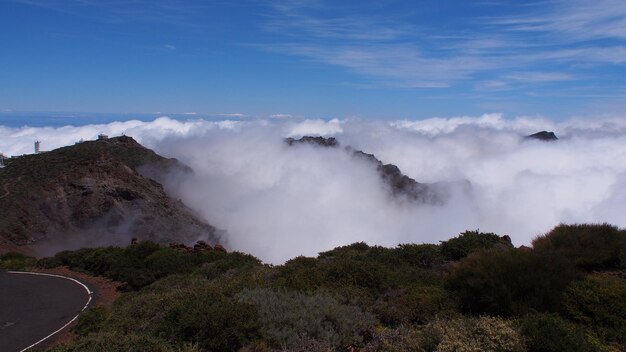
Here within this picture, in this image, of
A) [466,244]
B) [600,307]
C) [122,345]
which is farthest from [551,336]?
[466,244]

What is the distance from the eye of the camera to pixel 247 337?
20.4 feet

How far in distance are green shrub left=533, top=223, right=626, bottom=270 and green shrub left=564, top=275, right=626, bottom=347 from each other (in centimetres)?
214

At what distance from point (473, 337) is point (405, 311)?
1.52 meters

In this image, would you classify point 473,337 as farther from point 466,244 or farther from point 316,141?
point 316,141

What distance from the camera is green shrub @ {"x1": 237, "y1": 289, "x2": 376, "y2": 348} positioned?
20.4 ft

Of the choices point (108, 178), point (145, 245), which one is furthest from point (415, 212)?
A: point (145, 245)

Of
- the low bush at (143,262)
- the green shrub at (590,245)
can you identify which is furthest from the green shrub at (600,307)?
the low bush at (143,262)

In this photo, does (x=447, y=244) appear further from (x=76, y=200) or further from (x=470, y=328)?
(x=76, y=200)

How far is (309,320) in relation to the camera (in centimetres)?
658

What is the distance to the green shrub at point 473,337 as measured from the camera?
5.42 m

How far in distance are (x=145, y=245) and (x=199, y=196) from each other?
45.6 metres

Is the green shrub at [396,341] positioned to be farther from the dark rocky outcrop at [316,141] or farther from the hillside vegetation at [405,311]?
the dark rocky outcrop at [316,141]

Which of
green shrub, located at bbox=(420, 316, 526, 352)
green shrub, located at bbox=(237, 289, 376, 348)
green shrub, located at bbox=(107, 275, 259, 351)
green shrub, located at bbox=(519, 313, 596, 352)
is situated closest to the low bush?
green shrub, located at bbox=(107, 275, 259, 351)

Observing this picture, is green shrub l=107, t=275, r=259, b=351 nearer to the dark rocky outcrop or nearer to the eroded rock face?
the eroded rock face
